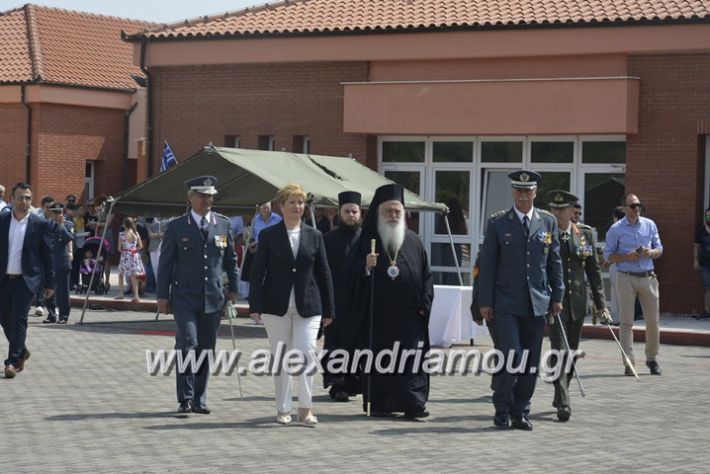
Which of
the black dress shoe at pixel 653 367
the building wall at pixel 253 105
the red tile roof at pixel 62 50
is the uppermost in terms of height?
the red tile roof at pixel 62 50

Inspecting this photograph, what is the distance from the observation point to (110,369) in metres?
15.4

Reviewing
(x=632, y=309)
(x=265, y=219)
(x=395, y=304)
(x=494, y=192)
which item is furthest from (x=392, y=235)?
(x=494, y=192)

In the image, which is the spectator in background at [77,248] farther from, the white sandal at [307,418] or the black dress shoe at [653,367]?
the white sandal at [307,418]

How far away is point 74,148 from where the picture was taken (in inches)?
1560

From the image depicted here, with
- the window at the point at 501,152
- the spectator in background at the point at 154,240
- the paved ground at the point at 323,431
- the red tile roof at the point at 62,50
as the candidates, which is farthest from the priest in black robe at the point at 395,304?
the red tile roof at the point at 62,50

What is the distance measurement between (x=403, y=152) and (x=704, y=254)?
690 centimetres

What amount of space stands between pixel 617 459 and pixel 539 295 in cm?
191

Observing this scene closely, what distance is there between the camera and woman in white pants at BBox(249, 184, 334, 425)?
11.4 metres

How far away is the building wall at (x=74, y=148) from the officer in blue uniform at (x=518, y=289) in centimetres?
2838

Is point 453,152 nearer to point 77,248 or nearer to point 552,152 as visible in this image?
point 552,152

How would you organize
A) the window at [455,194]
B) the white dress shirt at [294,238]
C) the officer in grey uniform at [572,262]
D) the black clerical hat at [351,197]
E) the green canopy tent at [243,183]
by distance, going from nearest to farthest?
1. the white dress shirt at [294,238]
2. the officer in grey uniform at [572,262]
3. the black clerical hat at [351,197]
4. the green canopy tent at [243,183]
5. the window at [455,194]

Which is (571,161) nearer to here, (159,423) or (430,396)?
(430,396)

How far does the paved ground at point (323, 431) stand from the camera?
31.5 ft

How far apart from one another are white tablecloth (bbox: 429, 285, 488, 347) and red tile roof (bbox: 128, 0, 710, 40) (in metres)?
8.64
